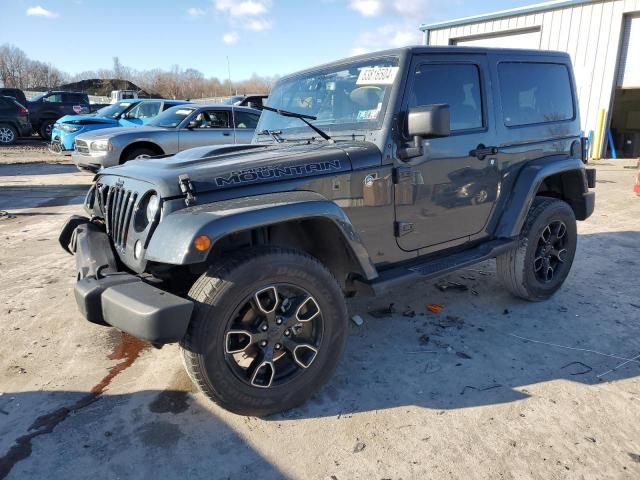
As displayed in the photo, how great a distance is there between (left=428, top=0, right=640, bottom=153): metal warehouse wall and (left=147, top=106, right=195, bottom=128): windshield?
11.0 meters

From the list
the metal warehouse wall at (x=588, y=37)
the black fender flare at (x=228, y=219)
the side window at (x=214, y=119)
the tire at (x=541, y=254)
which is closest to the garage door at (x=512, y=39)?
the metal warehouse wall at (x=588, y=37)

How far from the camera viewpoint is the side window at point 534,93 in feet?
12.2

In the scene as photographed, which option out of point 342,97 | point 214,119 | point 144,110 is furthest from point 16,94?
point 342,97

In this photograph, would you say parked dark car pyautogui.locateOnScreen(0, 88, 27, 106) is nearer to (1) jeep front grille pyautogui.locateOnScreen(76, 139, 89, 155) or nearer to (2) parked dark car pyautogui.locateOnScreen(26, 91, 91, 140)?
(2) parked dark car pyautogui.locateOnScreen(26, 91, 91, 140)

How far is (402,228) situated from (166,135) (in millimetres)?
7083

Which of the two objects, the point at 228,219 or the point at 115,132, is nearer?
the point at 228,219

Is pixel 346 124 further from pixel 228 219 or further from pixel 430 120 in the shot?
pixel 228 219

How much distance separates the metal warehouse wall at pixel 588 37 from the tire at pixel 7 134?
1734cm

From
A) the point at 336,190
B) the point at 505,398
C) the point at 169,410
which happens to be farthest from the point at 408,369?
the point at 169,410

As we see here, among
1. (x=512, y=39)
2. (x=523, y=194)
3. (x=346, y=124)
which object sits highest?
(x=512, y=39)

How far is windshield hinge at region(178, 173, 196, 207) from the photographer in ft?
7.96

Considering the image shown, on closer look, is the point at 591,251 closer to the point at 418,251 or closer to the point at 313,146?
the point at 418,251

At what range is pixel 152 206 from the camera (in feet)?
8.34

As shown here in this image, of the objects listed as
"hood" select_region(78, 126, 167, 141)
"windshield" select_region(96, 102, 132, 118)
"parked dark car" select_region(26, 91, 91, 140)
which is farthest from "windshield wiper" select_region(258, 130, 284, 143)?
"parked dark car" select_region(26, 91, 91, 140)
